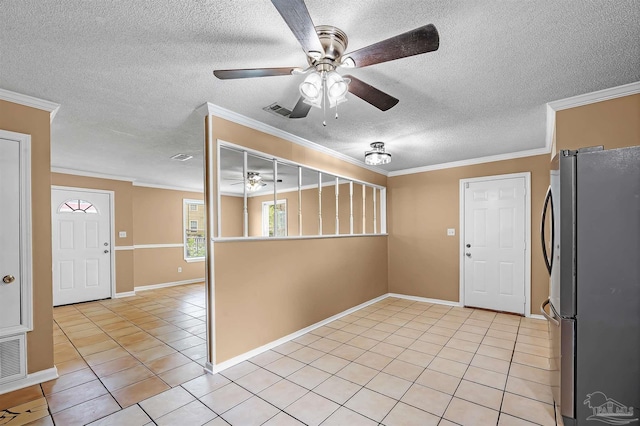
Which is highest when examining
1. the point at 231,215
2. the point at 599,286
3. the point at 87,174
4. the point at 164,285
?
the point at 87,174

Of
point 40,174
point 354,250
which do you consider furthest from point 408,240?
point 40,174

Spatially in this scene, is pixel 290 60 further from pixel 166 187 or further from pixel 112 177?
pixel 166 187

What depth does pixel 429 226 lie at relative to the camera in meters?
5.19

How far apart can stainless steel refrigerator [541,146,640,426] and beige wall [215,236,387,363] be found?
2.46 metres

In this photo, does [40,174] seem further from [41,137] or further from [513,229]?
[513,229]

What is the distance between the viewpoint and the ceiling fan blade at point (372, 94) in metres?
1.83

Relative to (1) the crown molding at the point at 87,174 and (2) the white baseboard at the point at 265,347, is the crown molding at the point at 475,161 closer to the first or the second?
(2) the white baseboard at the point at 265,347

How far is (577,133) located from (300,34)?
264 centimetres

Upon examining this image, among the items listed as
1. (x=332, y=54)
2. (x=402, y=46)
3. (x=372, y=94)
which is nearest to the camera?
(x=402, y=46)

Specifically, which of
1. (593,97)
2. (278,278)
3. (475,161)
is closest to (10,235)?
(278,278)

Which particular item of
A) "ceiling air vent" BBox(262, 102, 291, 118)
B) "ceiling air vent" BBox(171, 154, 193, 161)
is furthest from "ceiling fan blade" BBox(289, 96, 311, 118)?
"ceiling air vent" BBox(171, 154, 193, 161)

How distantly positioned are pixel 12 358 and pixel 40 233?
102 centimetres

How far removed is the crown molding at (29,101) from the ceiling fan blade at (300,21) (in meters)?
A: 2.53

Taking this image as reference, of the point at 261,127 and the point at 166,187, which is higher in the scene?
the point at 261,127
